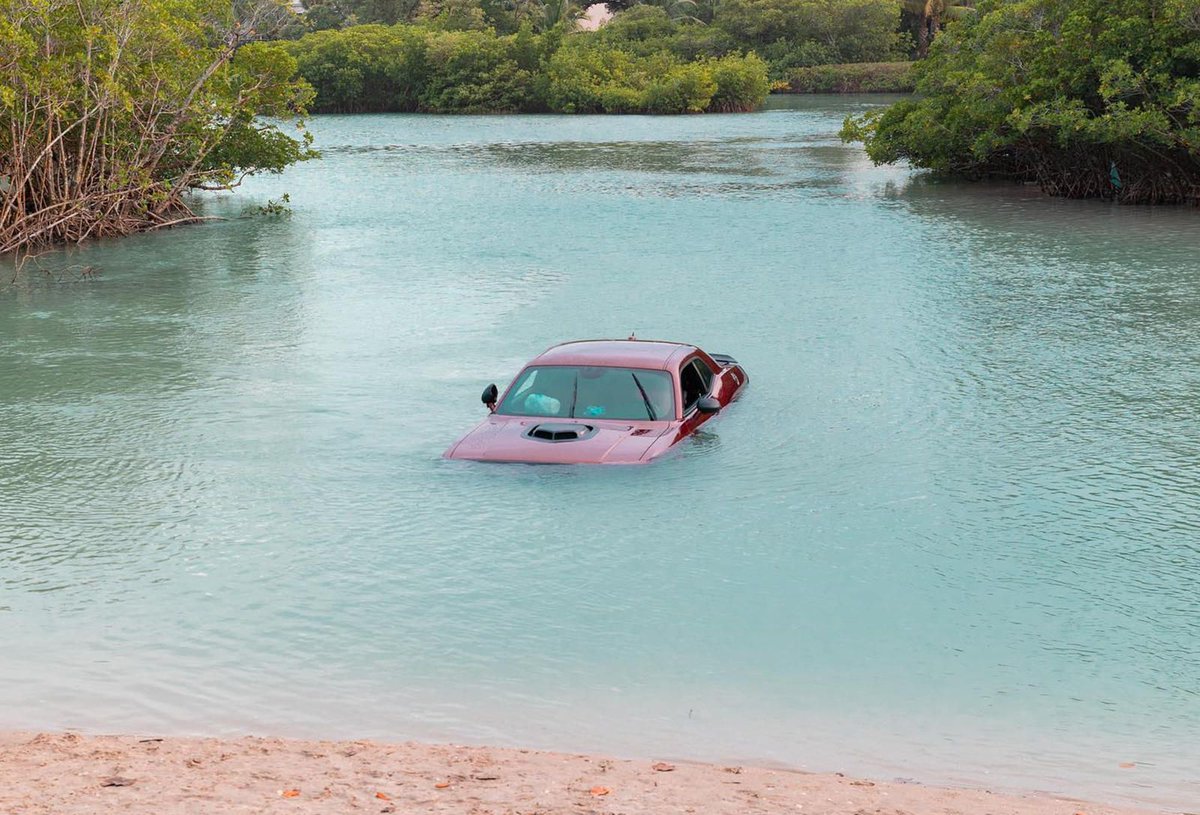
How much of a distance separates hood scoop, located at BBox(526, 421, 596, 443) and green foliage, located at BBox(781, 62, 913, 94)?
300 feet

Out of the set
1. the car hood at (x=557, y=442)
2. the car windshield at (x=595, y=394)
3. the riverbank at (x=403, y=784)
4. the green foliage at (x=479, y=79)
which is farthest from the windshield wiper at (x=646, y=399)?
the green foliage at (x=479, y=79)

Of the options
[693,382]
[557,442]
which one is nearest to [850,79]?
[693,382]

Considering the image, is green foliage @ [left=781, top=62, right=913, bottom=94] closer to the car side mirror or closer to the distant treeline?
the distant treeline

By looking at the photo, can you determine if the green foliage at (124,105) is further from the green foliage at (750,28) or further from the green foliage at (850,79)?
the green foliage at (850,79)

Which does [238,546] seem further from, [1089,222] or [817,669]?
[1089,222]

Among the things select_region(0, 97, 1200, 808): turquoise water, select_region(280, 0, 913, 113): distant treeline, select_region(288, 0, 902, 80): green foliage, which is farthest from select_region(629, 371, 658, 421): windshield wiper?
select_region(288, 0, 902, 80): green foliage

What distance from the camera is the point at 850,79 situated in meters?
104

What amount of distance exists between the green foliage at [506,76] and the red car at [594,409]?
246 ft

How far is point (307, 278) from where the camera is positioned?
29.6m

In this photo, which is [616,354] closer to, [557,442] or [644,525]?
[557,442]

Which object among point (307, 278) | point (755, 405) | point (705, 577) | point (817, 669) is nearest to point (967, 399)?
point (755, 405)

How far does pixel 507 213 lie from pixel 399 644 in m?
30.1

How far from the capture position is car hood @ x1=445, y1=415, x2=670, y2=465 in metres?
14.3

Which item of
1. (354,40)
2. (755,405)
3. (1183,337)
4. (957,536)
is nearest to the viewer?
(957,536)
